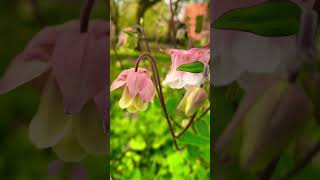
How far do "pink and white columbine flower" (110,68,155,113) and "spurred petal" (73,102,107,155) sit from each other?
0.41ft

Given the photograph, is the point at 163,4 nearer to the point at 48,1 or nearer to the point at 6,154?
the point at 48,1

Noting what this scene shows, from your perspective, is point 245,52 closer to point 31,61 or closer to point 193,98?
point 193,98

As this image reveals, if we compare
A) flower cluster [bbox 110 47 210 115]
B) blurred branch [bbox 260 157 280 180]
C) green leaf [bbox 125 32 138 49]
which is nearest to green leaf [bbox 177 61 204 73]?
flower cluster [bbox 110 47 210 115]

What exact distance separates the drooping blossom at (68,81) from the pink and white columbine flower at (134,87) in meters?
0.11

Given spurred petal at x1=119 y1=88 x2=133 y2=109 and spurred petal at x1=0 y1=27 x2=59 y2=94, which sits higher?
spurred petal at x1=0 y1=27 x2=59 y2=94

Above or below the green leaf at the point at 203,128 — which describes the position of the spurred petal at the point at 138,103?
above

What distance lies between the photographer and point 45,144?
0.60 meters

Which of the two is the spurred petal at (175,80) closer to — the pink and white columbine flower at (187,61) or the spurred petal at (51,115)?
the pink and white columbine flower at (187,61)

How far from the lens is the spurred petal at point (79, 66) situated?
57 cm

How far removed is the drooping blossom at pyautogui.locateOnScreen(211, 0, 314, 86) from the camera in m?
0.56

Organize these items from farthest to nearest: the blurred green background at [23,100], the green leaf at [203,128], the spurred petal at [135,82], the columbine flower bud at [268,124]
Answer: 1. the green leaf at [203,128]
2. the spurred petal at [135,82]
3. the blurred green background at [23,100]
4. the columbine flower bud at [268,124]

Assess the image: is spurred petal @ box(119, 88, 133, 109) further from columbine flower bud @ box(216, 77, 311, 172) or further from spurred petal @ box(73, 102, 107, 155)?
columbine flower bud @ box(216, 77, 311, 172)

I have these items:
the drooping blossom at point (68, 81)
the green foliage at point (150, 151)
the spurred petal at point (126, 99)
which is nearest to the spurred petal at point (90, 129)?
the drooping blossom at point (68, 81)

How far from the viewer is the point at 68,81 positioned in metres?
0.57
